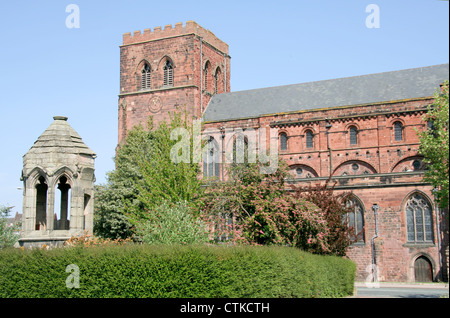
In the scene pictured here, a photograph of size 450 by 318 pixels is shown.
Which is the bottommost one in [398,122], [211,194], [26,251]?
[26,251]

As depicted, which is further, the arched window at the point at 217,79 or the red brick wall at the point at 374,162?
the arched window at the point at 217,79

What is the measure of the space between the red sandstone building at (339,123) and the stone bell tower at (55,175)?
21.7 meters

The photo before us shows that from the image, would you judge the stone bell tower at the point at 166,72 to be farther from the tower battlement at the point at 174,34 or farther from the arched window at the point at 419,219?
the arched window at the point at 419,219

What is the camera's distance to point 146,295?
16328mm

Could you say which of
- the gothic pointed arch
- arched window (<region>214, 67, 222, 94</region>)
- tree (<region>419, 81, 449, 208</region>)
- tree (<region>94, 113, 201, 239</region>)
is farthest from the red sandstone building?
tree (<region>419, 81, 449, 208</region>)

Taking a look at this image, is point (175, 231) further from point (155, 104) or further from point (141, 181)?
point (155, 104)

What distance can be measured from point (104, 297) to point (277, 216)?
9.83 m

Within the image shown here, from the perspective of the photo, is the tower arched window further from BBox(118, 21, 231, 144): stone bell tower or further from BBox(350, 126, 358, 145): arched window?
BBox(118, 21, 231, 144): stone bell tower

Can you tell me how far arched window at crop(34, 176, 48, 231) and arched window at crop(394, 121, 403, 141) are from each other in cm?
3372

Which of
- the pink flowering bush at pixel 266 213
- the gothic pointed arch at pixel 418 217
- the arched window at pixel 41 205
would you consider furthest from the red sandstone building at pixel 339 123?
the arched window at pixel 41 205

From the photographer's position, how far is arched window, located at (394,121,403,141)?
4844 cm

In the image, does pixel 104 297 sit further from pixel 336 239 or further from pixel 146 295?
pixel 336 239

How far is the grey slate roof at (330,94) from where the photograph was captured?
49719 millimetres

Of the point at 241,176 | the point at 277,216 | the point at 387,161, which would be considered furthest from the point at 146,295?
the point at 387,161
